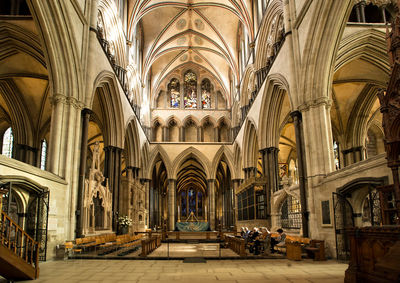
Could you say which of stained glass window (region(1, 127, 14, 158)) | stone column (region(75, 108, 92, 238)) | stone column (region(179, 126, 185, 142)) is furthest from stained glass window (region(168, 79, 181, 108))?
stone column (region(75, 108, 92, 238))

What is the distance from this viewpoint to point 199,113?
1277 inches

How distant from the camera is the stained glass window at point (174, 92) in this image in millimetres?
33250

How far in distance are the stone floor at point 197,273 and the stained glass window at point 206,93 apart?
25.4 metres

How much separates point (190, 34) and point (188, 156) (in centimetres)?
1068

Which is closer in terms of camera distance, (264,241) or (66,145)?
(264,241)

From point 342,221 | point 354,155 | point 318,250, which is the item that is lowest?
point 318,250

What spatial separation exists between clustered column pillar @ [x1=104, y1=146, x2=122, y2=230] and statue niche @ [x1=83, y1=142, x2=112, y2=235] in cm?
79

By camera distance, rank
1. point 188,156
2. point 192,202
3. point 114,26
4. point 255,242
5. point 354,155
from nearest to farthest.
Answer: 1. point 255,242
2. point 114,26
3. point 354,155
4. point 188,156
5. point 192,202

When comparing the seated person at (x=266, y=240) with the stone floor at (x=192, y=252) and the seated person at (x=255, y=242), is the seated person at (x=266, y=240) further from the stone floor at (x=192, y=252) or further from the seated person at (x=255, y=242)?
the stone floor at (x=192, y=252)

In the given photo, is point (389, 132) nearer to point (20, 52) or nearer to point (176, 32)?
point (20, 52)

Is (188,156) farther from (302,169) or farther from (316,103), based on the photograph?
(316,103)

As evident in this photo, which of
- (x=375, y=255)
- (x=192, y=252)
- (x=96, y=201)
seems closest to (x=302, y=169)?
(x=192, y=252)

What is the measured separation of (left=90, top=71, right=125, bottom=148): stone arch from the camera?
700 inches

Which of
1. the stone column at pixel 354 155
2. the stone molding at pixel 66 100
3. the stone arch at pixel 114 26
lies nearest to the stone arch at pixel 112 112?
the stone arch at pixel 114 26
